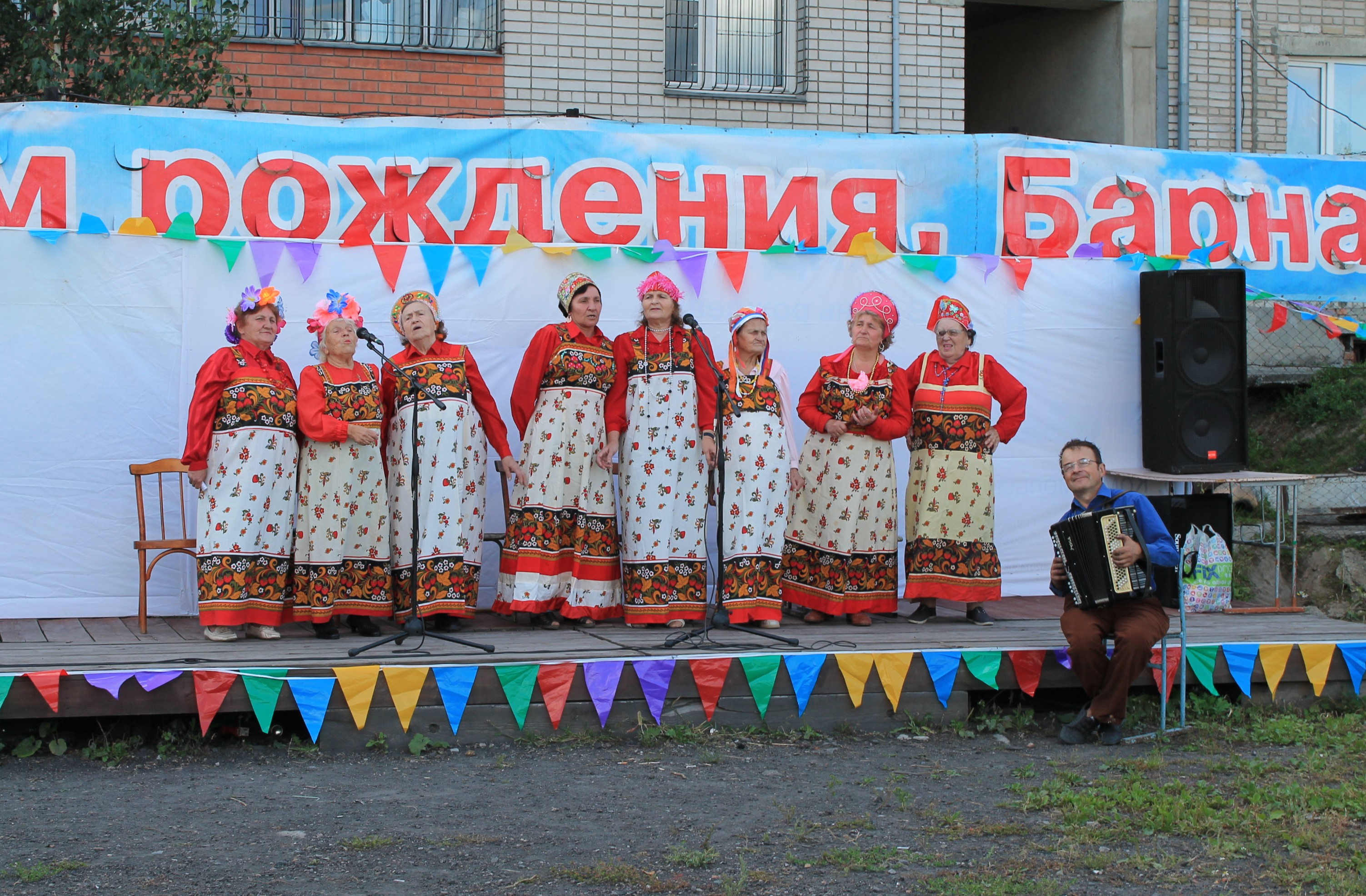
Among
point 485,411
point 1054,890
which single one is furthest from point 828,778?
point 485,411

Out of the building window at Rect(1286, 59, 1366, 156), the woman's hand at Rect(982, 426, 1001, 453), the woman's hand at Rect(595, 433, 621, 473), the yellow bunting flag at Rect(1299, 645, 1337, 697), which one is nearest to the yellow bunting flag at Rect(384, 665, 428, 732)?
the woman's hand at Rect(595, 433, 621, 473)

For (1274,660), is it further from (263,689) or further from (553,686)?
(263,689)

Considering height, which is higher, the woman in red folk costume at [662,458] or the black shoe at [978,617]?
the woman in red folk costume at [662,458]

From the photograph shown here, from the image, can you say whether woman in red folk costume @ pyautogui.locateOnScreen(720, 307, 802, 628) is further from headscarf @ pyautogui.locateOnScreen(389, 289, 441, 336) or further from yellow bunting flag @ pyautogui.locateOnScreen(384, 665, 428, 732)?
yellow bunting flag @ pyautogui.locateOnScreen(384, 665, 428, 732)

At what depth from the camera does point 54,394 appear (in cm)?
614

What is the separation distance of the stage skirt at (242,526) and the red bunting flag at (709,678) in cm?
173

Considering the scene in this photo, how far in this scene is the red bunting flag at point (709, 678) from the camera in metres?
5.28

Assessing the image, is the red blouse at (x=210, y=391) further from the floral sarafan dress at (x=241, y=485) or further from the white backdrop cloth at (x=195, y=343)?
the white backdrop cloth at (x=195, y=343)

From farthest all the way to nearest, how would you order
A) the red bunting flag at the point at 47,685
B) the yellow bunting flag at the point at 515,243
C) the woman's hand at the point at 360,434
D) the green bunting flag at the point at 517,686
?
1. the yellow bunting flag at the point at 515,243
2. the woman's hand at the point at 360,434
3. the green bunting flag at the point at 517,686
4. the red bunting flag at the point at 47,685

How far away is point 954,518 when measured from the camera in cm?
620

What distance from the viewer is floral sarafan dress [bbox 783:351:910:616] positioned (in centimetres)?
615

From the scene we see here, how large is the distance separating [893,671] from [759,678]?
0.53 metres

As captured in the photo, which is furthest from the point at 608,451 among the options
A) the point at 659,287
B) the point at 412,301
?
the point at 412,301

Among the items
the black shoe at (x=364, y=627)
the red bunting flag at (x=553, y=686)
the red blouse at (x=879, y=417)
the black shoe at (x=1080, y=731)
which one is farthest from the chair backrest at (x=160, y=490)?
the black shoe at (x=1080, y=731)
